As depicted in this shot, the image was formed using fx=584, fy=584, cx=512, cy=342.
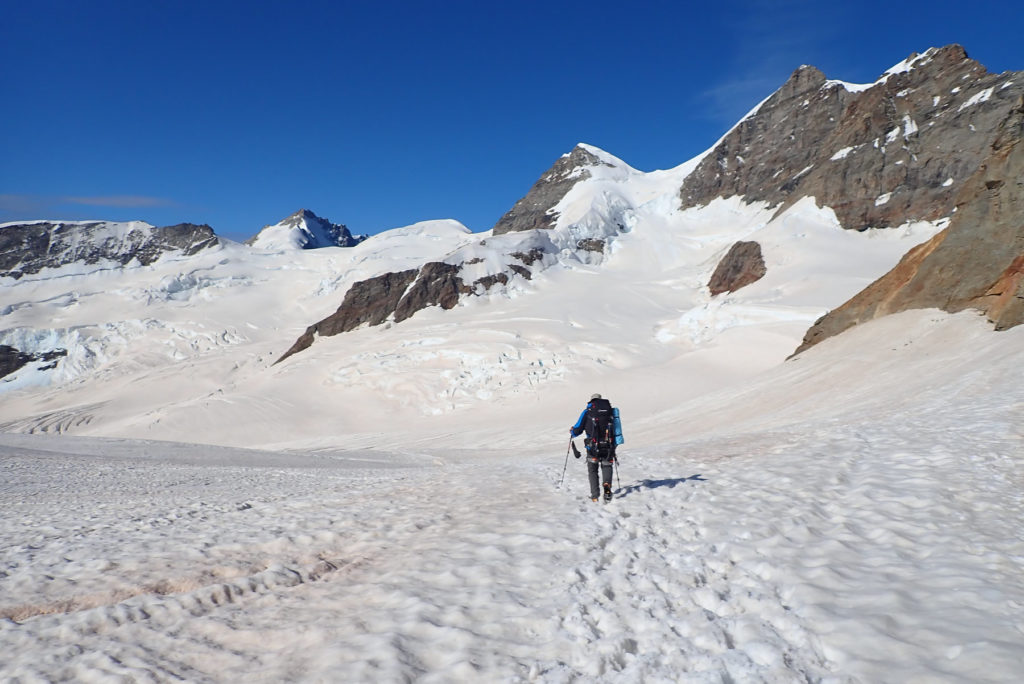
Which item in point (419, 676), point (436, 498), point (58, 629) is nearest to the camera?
point (419, 676)

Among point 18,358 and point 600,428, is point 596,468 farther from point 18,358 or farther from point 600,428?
point 18,358

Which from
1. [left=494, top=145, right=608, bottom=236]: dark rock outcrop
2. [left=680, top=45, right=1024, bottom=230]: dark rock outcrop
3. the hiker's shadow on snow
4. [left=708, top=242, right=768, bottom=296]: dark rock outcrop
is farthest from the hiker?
[left=494, top=145, right=608, bottom=236]: dark rock outcrop

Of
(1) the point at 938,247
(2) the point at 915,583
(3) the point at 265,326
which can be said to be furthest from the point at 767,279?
(3) the point at 265,326

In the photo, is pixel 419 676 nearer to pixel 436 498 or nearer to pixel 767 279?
pixel 436 498

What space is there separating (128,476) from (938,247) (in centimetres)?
3171

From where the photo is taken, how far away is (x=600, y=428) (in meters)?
9.09

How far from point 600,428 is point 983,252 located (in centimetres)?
2380

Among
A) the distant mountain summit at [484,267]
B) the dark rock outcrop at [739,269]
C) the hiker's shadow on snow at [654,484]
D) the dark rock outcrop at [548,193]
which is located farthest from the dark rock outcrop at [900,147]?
the hiker's shadow on snow at [654,484]

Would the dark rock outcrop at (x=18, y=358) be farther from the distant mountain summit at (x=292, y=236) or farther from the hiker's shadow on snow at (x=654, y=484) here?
the hiker's shadow on snow at (x=654, y=484)

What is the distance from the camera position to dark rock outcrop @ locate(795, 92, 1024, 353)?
885 inches

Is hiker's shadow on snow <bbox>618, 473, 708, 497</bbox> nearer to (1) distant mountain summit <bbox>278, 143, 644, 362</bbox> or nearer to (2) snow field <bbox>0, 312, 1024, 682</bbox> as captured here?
(2) snow field <bbox>0, 312, 1024, 682</bbox>

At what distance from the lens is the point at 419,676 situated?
4023 mm

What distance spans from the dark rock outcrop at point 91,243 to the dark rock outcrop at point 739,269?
403 ft

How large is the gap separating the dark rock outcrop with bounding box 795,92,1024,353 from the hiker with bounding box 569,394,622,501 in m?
19.1
